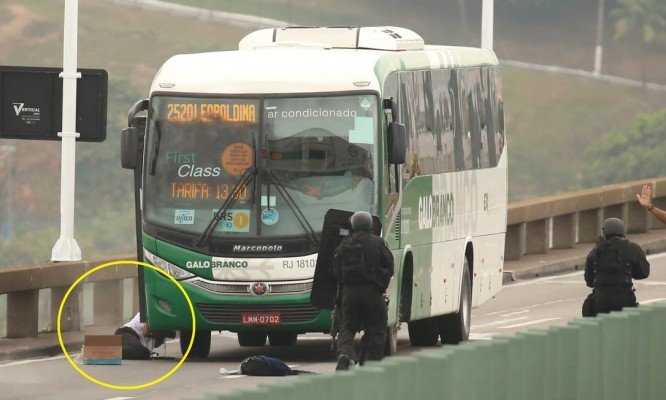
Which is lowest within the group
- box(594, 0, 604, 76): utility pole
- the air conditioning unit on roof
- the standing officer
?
the standing officer

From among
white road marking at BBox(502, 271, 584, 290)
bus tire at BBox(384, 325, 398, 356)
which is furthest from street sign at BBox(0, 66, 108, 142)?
white road marking at BBox(502, 271, 584, 290)

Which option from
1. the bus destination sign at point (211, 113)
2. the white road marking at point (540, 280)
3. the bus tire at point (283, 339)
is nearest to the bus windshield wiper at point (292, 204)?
the bus destination sign at point (211, 113)

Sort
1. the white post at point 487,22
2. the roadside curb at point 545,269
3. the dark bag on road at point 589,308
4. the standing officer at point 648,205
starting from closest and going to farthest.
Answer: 1. the dark bag on road at point 589,308
2. the standing officer at point 648,205
3. the roadside curb at point 545,269
4. the white post at point 487,22

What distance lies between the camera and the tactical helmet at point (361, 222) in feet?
54.5

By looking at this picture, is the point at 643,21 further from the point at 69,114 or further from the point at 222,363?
the point at 222,363

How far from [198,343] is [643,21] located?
143 m

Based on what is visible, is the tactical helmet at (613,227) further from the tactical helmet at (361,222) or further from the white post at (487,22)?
the white post at (487,22)

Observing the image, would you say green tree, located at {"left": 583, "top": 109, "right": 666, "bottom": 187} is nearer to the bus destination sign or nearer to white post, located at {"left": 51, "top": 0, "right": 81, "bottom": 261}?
white post, located at {"left": 51, "top": 0, "right": 81, "bottom": 261}

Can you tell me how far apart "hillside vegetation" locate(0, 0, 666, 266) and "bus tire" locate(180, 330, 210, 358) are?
113268 mm

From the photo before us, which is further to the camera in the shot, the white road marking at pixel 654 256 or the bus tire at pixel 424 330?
the white road marking at pixel 654 256

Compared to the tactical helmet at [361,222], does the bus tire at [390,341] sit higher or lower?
lower

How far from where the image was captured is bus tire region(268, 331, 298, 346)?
22688 mm

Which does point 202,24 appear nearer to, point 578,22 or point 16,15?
point 16,15

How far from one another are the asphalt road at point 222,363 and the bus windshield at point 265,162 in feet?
4.80
